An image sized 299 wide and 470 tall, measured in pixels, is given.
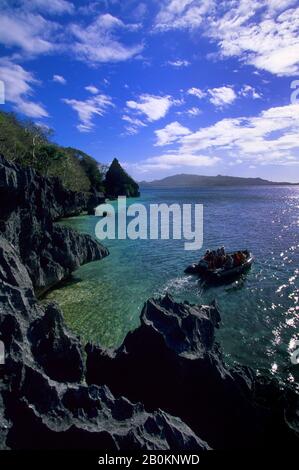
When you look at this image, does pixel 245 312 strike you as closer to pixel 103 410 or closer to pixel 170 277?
pixel 170 277

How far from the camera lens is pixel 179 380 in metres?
10.8

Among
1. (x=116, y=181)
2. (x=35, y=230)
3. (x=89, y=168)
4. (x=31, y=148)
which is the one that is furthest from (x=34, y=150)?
(x=116, y=181)

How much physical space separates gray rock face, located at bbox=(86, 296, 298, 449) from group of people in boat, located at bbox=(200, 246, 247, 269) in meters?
17.5

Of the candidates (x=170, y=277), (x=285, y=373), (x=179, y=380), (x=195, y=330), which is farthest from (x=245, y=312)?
(x=179, y=380)

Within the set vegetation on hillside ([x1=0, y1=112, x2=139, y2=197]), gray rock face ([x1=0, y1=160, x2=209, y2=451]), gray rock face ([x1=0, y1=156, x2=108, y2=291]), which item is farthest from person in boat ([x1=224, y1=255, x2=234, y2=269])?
vegetation on hillside ([x1=0, y1=112, x2=139, y2=197])

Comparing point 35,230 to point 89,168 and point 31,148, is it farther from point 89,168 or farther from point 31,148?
point 89,168

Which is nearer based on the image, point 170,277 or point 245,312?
point 245,312

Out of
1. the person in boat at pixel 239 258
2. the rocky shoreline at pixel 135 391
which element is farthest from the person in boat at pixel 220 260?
the rocky shoreline at pixel 135 391

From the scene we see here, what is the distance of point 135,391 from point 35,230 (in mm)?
16827

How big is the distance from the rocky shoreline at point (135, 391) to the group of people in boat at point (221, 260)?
1514 cm

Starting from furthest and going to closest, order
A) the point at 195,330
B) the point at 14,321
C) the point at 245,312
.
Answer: the point at 245,312 < the point at 195,330 < the point at 14,321

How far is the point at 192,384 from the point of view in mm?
10773
